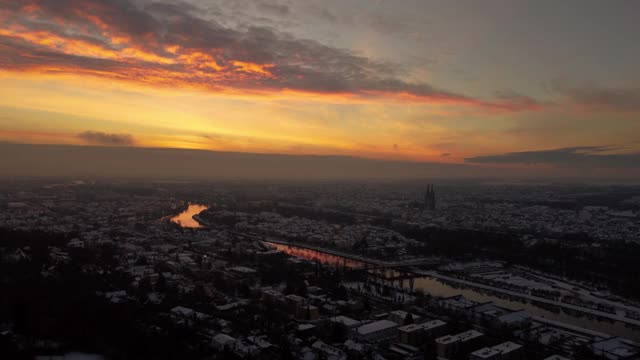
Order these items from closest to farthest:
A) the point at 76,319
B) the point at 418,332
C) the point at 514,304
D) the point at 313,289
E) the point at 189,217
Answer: the point at 418,332, the point at 76,319, the point at 514,304, the point at 313,289, the point at 189,217

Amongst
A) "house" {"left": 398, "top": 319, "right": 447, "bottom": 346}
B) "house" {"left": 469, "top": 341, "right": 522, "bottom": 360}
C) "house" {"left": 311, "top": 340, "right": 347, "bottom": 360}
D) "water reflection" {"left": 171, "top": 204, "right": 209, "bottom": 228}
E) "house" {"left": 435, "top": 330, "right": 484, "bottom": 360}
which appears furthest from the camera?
→ "water reflection" {"left": 171, "top": 204, "right": 209, "bottom": 228}

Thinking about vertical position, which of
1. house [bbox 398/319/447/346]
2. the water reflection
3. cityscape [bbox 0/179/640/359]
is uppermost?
Answer: house [bbox 398/319/447/346]

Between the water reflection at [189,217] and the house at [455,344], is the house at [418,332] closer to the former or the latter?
the house at [455,344]

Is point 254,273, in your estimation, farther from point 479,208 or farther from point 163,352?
point 479,208

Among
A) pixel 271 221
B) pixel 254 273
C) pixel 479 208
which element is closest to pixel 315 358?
pixel 254 273

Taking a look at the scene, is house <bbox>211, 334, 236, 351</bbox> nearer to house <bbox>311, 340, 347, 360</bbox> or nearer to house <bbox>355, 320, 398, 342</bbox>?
house <bbox>311, 340, 347, 360</bbox>

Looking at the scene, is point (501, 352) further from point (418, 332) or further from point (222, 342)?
point (222, 342)

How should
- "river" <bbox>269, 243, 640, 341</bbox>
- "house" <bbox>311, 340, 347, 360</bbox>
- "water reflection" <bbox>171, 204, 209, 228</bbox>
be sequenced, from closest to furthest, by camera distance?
1. "house" <bbox>311, 340, 347, 360</bbox>
2. "river" <bbox>269, 243, 640, 341</bbox>
3. "water reflection" <bbox>171, 204, 209, 228</bbox>

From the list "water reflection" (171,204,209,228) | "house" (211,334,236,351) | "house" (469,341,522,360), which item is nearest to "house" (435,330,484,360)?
"house" (469,341,522,360)

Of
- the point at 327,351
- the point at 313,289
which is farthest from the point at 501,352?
the point at 313,289
